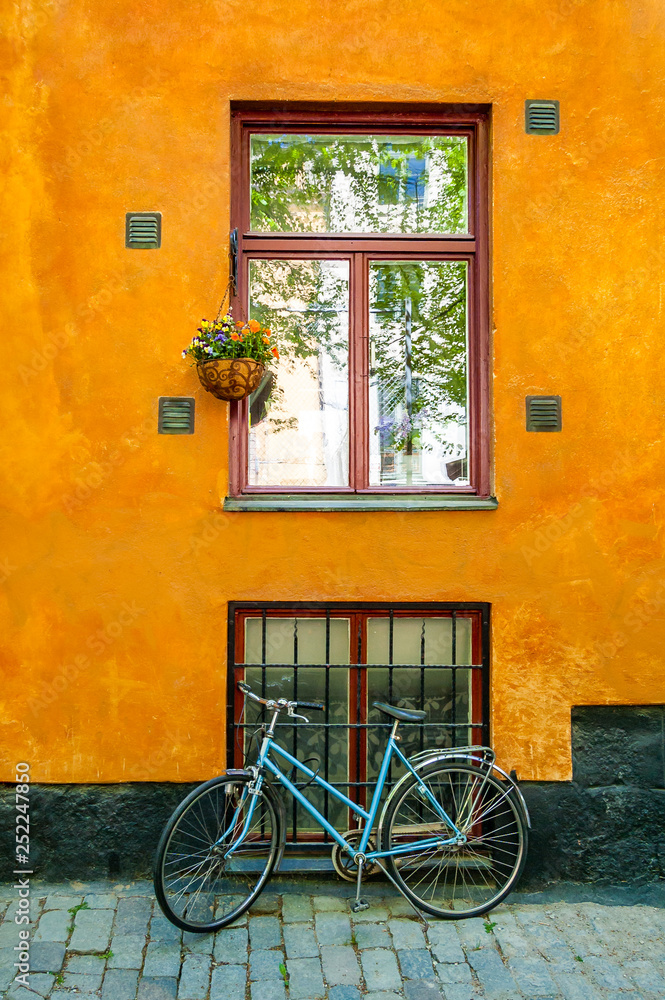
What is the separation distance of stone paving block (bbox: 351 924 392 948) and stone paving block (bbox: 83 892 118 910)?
128cm

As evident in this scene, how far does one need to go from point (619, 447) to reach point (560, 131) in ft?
6.08

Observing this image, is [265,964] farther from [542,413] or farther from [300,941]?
[542,413]

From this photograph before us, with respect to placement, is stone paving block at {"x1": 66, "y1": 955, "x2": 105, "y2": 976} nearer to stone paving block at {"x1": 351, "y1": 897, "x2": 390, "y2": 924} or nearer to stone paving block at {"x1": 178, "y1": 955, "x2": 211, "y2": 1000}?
stone paving block at {"x1": 178, "y1": 955, "x2": 211, "y2": 1000}

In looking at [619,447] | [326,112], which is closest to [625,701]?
[619,447]

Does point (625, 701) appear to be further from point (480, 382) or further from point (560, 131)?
point (560, 131)

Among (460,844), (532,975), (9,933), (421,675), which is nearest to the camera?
(532,975)

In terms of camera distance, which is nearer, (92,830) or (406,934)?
(406,934)

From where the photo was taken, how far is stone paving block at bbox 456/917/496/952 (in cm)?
370

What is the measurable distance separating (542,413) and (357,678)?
1.86 meters

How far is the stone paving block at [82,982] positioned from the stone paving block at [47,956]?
0.28 feet

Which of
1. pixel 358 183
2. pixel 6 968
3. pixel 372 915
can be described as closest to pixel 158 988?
pixel 6 968

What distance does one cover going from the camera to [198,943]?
144 inches

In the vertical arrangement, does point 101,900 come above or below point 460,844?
below

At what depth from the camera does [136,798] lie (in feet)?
13.8
